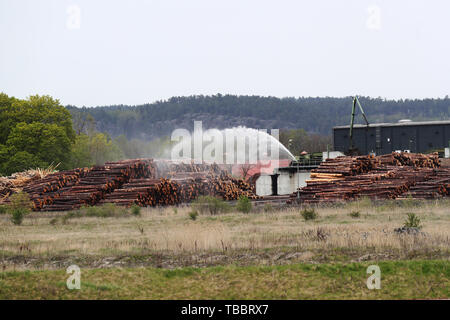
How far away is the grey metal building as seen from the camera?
75.9 m

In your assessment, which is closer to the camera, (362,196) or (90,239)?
(90,239)

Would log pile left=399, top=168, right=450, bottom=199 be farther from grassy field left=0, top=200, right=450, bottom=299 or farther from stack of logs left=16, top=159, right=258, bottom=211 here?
stack of logs left=16, top=159, right=258, bottom=211

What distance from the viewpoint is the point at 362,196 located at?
35812 mm

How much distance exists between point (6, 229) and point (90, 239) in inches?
273

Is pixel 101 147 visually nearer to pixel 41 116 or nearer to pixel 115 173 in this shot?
pixel 41 116

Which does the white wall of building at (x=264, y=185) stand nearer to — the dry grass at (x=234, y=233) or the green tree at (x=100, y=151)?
the dry grass at (x=234, y=233)

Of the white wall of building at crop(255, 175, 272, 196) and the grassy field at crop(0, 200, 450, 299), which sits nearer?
the grassy field at crop(0, 200, 450, 299)

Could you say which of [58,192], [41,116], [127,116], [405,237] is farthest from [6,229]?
[127,116]

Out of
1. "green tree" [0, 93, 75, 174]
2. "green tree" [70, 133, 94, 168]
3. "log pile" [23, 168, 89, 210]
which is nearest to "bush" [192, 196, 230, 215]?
"log pile" [23, 168, 89, 210]

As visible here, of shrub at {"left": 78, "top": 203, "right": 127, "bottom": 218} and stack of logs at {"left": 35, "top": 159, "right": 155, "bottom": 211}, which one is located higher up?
stack of logs at {"left": 35, "top": 159, "right": 155, "bottom": 211}

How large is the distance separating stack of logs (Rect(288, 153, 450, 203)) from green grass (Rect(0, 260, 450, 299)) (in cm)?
2256
